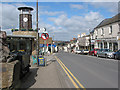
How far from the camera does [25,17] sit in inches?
1371

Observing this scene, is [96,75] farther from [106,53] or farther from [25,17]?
[25,17]

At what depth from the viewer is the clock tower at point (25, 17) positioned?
34.8 metres

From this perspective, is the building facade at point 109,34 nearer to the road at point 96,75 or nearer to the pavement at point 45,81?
the road at point 96,75

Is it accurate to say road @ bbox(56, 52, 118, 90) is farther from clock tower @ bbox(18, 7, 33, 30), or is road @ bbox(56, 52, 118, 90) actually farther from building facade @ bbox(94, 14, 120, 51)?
clock tower @ bbox(18, 7, 33, 30)

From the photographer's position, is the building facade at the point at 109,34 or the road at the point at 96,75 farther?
the building facade at the point at 109,34

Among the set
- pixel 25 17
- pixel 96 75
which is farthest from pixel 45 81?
pixel 25 17

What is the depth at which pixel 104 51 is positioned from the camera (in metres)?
25.9

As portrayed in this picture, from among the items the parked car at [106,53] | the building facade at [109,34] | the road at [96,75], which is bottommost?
the road at [96,75]

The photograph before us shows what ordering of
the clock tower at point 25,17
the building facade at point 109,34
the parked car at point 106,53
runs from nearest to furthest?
the parked car at point 106,53, the building facade at point 109,34, the clock tower at point 25,17

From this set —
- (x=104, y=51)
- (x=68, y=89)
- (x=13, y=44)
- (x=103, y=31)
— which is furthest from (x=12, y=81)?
(x=103, y=31)

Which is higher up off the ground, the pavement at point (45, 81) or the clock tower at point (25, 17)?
the clock tower at point (25, 17)

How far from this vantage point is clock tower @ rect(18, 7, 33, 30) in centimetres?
3484

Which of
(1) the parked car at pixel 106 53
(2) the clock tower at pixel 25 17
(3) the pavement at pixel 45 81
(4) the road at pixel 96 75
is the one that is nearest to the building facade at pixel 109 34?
(1) the parked car at pixel 106 53

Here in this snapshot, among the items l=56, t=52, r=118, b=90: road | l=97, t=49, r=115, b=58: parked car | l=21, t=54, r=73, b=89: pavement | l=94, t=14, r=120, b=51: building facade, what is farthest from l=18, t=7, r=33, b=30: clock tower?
l=21, t=54, r=73, b=89: pavement
